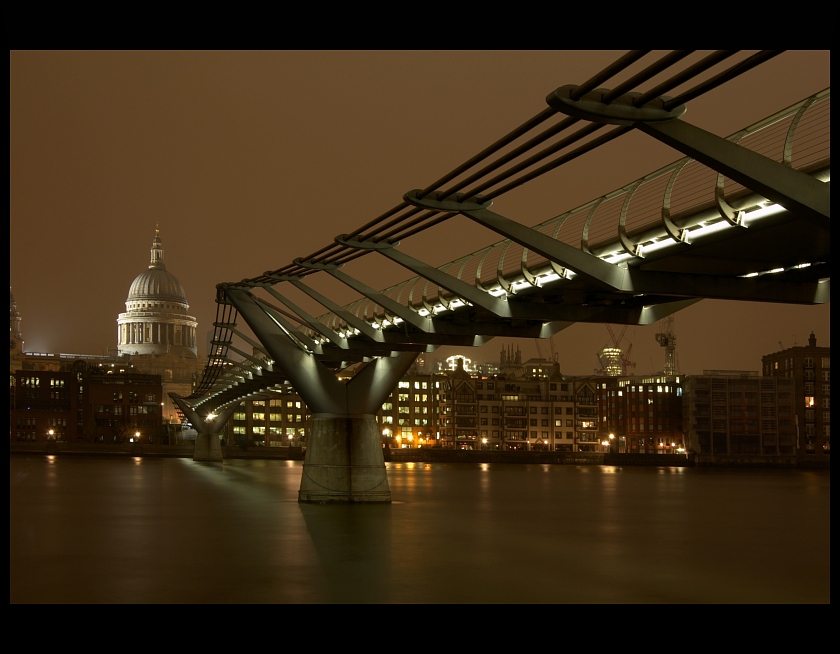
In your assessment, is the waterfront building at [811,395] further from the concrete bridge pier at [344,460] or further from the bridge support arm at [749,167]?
the bridge support arm at [749,167]

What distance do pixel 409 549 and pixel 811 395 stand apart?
145116 millimetres

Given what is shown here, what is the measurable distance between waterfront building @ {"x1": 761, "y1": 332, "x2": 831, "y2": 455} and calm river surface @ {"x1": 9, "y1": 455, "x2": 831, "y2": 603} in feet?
336

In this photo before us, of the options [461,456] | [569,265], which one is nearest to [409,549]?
[569,265]

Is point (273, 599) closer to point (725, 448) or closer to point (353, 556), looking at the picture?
point (353, 556)

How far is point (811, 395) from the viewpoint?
543ft

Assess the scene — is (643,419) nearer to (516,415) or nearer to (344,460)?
(516,415)

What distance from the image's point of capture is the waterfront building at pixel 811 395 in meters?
162

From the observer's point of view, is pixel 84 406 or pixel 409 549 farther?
pixel 84 406

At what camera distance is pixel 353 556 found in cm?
3031

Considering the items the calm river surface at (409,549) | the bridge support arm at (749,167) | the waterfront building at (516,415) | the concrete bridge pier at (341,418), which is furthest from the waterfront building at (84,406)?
the bridge support arm at (749,167)

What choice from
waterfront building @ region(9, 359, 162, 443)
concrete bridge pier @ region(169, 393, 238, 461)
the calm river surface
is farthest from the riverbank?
the calm river surface

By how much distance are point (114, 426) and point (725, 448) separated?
87417 mm

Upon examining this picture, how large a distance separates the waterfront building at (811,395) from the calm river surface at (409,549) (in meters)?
103

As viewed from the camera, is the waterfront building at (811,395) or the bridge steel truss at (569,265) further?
the waterfront building at (811,395)
